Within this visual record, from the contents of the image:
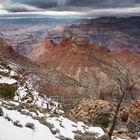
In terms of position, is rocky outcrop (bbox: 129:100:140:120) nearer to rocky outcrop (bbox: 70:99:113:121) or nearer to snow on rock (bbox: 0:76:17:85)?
rocky outcrop (bbox: 70:99:113:121)

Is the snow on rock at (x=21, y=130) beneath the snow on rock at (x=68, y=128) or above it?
above

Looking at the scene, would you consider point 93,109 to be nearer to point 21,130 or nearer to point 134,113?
point 134,113

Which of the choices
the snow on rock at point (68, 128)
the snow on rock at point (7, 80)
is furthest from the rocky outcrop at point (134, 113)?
the snow on rock at point (68, 128)

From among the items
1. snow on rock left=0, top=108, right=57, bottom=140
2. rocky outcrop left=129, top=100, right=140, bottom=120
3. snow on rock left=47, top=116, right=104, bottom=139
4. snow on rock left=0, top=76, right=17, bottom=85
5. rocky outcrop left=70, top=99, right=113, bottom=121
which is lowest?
rocky outcrop left=129, top=100, right=140, bottom=120

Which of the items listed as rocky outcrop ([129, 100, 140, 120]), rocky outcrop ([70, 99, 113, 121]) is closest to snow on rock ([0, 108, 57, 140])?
rocky outcrop ([70, 99, 113, 121])

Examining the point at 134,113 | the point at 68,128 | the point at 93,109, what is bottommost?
the point at 134,113

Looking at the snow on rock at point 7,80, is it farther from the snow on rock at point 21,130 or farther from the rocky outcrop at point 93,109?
the snow on rock at point 21,130

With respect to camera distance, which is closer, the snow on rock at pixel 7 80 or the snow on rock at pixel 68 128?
the snow on rock at pixel 68 128

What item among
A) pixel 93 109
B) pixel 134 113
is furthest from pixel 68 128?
pixel 134 113

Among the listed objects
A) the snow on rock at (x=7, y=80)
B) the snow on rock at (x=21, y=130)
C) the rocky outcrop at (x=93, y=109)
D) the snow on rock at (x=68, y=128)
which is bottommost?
the rocky outcrop at (x=93, y=109)

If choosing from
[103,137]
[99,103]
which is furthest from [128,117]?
[103,137]

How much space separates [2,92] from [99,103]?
62.6ft

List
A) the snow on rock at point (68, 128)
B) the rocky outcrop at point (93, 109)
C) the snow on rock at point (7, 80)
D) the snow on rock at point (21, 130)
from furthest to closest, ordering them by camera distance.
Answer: the rocky outcrop at point (93, 109) < the snow on rock at point (7, 80) < the snow on rock at point (68, 128) < the snow on rock at point (21, 130)

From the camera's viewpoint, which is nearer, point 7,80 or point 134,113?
point 7,80
